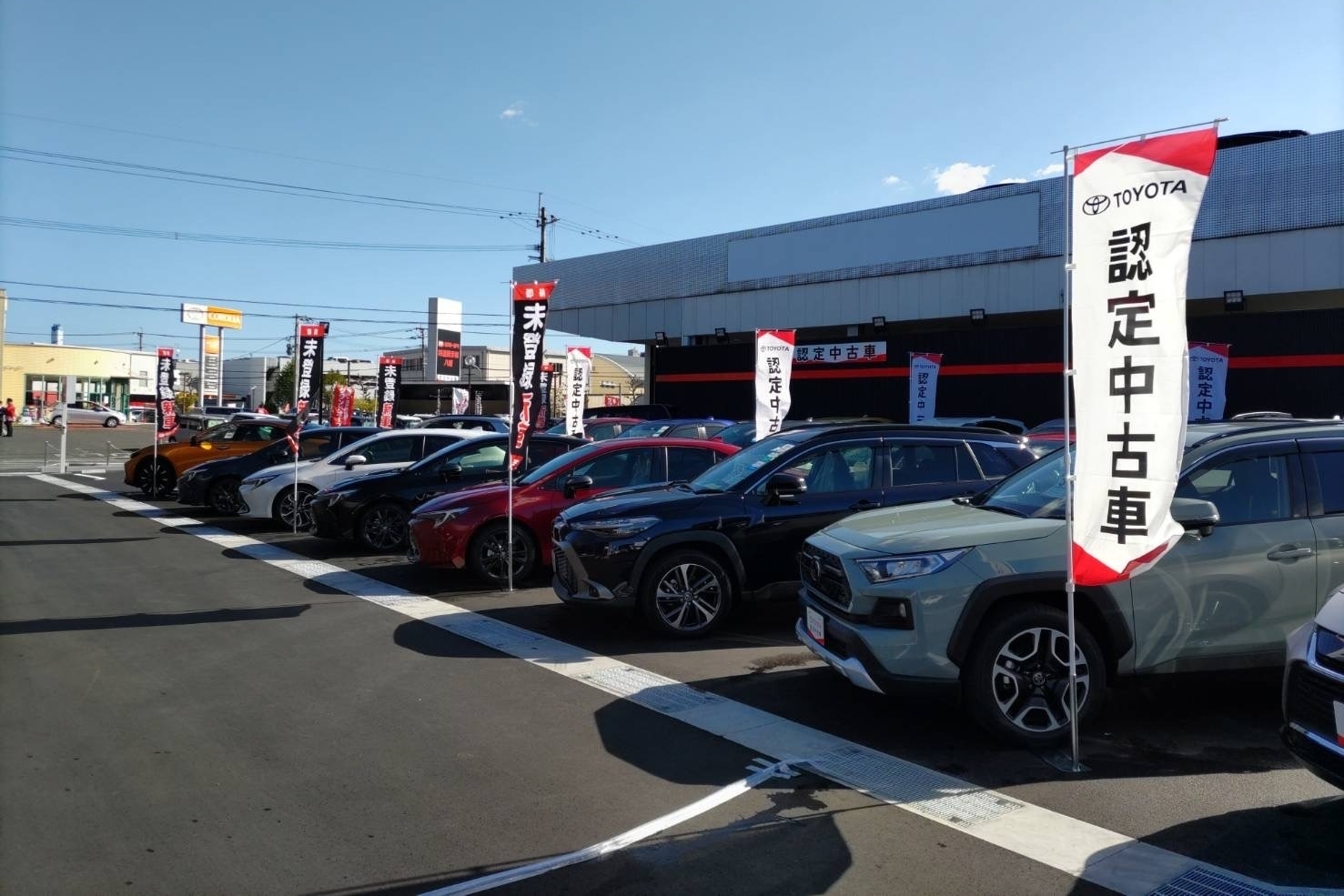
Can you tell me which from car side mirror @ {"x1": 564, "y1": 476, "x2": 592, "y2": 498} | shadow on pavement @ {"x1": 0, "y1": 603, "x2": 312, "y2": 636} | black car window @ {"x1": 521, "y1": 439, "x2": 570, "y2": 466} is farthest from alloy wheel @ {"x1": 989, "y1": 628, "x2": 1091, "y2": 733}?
black car window @ {"x1": 521, "y1": 439, "x2": 570, "y2": 466}

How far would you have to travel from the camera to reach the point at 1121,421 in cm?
459

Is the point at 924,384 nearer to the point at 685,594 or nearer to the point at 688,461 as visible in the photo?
the point at 688,461

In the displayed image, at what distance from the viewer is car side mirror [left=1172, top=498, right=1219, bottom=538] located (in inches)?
191

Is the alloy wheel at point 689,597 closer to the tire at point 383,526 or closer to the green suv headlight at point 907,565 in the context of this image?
the green suv headlight at point 907,565

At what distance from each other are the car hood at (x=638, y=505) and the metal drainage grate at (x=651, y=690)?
4.38 feet

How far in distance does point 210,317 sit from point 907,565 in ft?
168

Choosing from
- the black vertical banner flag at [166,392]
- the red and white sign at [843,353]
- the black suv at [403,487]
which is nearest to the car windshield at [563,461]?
the black suv at [403,487]

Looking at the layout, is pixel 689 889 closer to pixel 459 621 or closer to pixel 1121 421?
pixel 1121 421

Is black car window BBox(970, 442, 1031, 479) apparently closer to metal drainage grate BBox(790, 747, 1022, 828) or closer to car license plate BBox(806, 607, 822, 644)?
car license plate BBox(806, 607, 822, 644)

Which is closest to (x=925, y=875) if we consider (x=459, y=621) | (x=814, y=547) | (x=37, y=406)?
(x=814, y=547)

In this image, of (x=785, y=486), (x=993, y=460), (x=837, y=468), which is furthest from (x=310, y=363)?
(x=993, y=460)

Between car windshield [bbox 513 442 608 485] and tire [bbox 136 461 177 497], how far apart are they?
12.2 m

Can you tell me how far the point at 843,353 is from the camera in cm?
3120

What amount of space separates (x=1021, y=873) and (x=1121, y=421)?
2228mm
